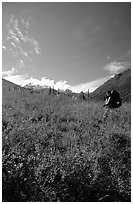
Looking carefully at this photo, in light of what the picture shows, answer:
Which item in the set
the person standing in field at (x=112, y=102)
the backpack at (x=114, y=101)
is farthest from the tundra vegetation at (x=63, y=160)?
the backpack at (x=114, y=101)

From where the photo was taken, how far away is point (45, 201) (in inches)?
191

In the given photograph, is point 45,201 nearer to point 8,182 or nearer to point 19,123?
point 8,182

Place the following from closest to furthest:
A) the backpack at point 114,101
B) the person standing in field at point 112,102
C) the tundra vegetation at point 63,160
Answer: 1. the tundra vegetation at point 63,160
2. the person standing in field at point 112,102
3. the backpack at point 114,101

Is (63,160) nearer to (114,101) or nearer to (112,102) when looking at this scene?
(112,102)

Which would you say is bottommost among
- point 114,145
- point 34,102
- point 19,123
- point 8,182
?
point 8,182

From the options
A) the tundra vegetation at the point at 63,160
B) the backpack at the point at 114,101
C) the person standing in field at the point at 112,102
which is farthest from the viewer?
the backpack at the point at 114,101

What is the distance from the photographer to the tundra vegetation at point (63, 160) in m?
5.09

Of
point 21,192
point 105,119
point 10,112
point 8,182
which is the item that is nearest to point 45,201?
point 21,192

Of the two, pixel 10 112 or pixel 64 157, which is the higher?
pixel 10 112

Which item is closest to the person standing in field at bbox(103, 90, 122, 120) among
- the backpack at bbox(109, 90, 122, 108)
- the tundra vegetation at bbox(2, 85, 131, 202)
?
the backpack at bbox(109, 90, 122, 108)

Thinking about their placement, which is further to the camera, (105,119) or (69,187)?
(105,119)

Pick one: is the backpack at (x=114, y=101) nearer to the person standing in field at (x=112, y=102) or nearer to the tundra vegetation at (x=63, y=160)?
the person standing in field at (x=112, y=102)

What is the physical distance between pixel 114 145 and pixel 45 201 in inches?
118

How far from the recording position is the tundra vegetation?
5.09 metres
